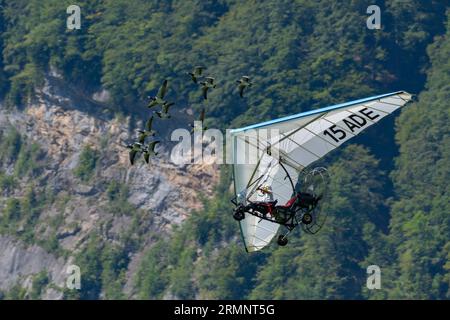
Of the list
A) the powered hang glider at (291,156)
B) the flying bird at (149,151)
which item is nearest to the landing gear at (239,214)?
the powered hang glider at (291,156)

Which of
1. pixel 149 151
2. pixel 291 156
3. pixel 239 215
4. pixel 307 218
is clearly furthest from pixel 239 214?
pixel 149 151

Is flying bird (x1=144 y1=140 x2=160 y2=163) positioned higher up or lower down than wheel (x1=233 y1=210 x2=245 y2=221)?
higher up

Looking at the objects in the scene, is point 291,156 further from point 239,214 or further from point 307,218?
point 239,214

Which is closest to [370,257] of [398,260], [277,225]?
[398,260]

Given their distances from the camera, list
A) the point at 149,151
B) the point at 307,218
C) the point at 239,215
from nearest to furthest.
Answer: the point at 239,215 → the point at 307,218 → the point at 149,151

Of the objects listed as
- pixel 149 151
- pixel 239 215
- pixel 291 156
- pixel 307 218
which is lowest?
pixel 239 215

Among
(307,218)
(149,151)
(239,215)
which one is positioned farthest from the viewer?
(149,151)

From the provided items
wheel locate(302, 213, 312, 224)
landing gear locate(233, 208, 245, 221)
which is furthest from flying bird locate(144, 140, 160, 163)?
wheel locate(302, 213, 312, 224)

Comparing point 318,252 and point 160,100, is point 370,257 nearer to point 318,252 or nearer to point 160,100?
point 318,252

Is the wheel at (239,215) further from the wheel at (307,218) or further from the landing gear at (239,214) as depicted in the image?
the wheel at (307,218)

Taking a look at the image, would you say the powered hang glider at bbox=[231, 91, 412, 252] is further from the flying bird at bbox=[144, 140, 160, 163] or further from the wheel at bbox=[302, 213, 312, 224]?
the flying bird at bbox=[144, 140, 160, 163]
